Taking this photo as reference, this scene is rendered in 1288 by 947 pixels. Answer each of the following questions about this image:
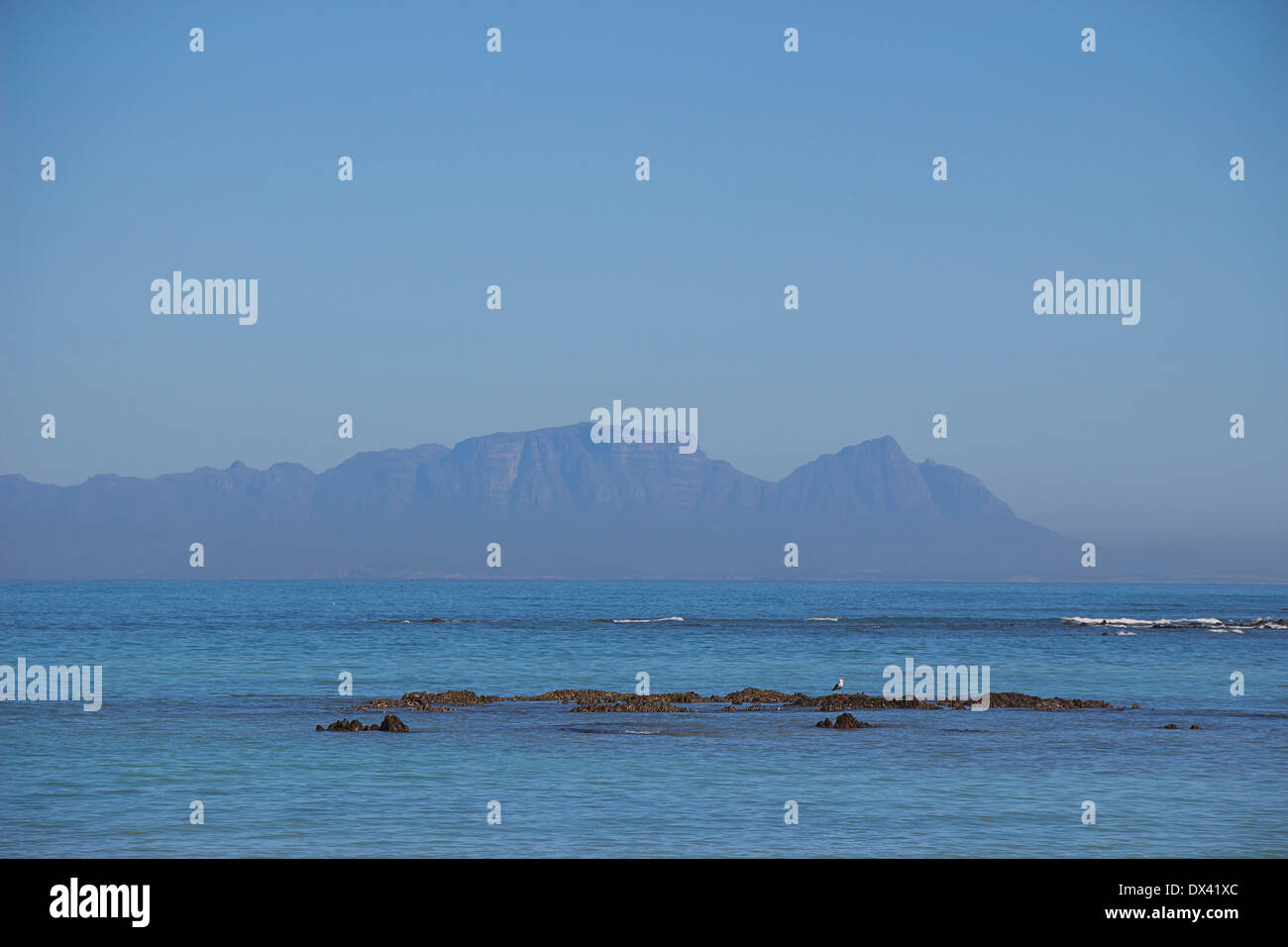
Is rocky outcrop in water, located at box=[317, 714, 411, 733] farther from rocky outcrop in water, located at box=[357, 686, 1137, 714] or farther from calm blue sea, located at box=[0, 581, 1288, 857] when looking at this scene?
rocky outcrop in water, located at box=[357, 686, 1137, 714]

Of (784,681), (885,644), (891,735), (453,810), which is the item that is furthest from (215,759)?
(885,644)

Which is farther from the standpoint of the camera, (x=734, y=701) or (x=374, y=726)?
(x=734, y=701)

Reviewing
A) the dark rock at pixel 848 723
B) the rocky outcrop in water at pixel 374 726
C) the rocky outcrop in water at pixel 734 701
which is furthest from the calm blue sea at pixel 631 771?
the rocky outcrop in water at pixel 734 701

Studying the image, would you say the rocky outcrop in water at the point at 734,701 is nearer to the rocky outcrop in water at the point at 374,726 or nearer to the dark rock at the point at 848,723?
the dark rock at the point at 848,723

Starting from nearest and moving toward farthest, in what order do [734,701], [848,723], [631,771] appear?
[631,771] → [848,723] → [734,701]


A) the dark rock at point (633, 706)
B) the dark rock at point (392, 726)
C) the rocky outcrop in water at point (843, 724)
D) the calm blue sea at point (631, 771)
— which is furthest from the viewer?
the dark rock at point (633, 706)

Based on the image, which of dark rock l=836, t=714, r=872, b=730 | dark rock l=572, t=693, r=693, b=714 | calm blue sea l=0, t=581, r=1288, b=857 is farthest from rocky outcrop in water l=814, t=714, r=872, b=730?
dark rock l=572, t=693, r=693, b=714

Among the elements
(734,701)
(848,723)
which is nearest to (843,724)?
(848,723)

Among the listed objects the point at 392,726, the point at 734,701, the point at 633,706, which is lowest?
the point at 734,701

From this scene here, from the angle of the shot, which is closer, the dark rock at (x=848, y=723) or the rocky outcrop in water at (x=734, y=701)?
the dark rock at (x=848, y=723)

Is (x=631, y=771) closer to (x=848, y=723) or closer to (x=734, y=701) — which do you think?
(x=848, y=723)
